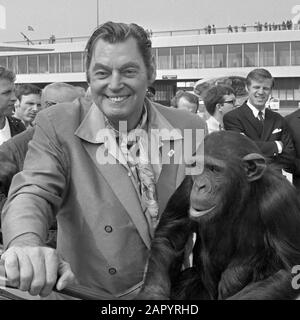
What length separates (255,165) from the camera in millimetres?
1513

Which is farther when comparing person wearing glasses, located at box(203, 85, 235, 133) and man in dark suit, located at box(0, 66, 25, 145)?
person wearing glasses, located at box(203, 85, 235, 133)

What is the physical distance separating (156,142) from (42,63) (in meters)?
10.2

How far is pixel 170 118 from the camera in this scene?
186 centimetres

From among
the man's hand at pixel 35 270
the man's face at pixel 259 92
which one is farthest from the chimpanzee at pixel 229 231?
the man's face at pixel 259 92

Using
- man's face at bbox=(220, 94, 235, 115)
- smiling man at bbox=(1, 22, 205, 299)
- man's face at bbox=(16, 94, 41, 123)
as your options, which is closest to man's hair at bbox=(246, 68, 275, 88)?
man's face at bbox=(220, 94, 235, 115)

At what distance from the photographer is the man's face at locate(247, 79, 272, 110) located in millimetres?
4238

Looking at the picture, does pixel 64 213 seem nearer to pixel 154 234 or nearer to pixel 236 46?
pixel 154 234

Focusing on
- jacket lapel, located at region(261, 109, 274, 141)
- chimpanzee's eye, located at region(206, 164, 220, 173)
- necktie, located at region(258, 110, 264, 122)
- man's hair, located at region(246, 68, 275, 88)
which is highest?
man's hair, located at region(246, 68, 275, 88)

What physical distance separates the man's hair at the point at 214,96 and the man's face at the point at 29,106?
1.55 meters

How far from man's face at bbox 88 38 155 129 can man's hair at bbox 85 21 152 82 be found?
0.7 inches

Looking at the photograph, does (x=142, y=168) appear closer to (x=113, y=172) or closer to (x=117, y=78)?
(x=113, y=172)

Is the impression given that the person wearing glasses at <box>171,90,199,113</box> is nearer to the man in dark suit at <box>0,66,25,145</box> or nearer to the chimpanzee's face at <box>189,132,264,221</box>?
the man in dark suit at <box>0,66,25,145</box>

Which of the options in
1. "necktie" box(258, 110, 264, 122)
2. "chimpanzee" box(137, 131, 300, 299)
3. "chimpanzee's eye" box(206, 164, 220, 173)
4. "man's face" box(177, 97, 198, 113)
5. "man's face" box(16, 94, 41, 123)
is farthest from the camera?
"man's face" box(177, 97, 198, 113)

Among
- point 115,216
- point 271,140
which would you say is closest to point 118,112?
point 115,216
